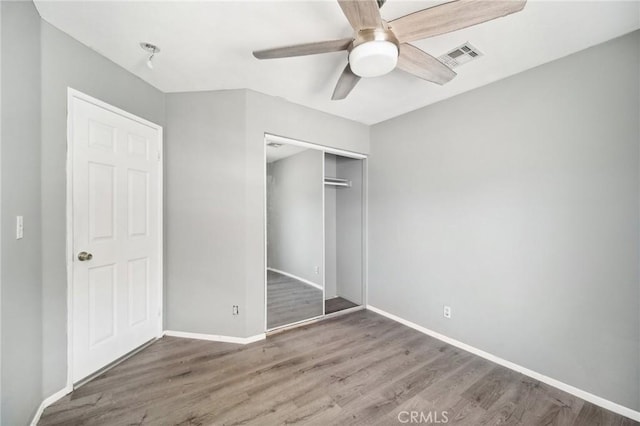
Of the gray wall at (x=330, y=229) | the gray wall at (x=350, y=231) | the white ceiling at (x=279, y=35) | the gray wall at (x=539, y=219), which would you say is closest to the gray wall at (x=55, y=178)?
the white ceiling at (x=279, y=35)

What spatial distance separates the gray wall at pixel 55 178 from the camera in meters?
1.70

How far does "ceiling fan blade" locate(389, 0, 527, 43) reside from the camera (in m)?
1.16

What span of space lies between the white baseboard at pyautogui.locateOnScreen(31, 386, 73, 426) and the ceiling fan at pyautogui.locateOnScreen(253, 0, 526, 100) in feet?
8.92

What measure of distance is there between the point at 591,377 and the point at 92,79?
446 cm

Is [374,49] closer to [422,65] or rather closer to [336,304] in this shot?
[422,65]

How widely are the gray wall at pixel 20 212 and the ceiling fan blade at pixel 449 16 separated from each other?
2.18m

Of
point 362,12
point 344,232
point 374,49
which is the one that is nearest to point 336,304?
point 344,232

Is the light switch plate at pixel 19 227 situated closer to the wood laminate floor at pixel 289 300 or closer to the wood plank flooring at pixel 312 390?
the wood plank flooring at pixel 312 390

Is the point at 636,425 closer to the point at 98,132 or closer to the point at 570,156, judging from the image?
the point at 570,156

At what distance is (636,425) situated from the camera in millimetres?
1616

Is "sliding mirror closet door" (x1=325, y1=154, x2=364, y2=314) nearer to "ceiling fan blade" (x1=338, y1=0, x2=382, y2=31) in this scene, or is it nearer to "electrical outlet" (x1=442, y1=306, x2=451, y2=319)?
"electrical outlet" (x1=442, y1=306, x2=451, y2=319)

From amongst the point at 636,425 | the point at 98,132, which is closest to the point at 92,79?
the point at 98,132

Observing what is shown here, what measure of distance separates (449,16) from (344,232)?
295 cm

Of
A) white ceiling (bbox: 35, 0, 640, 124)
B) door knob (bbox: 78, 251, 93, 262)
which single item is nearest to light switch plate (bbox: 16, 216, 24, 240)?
door knob (bbox: 78, 251, 93, 262)
